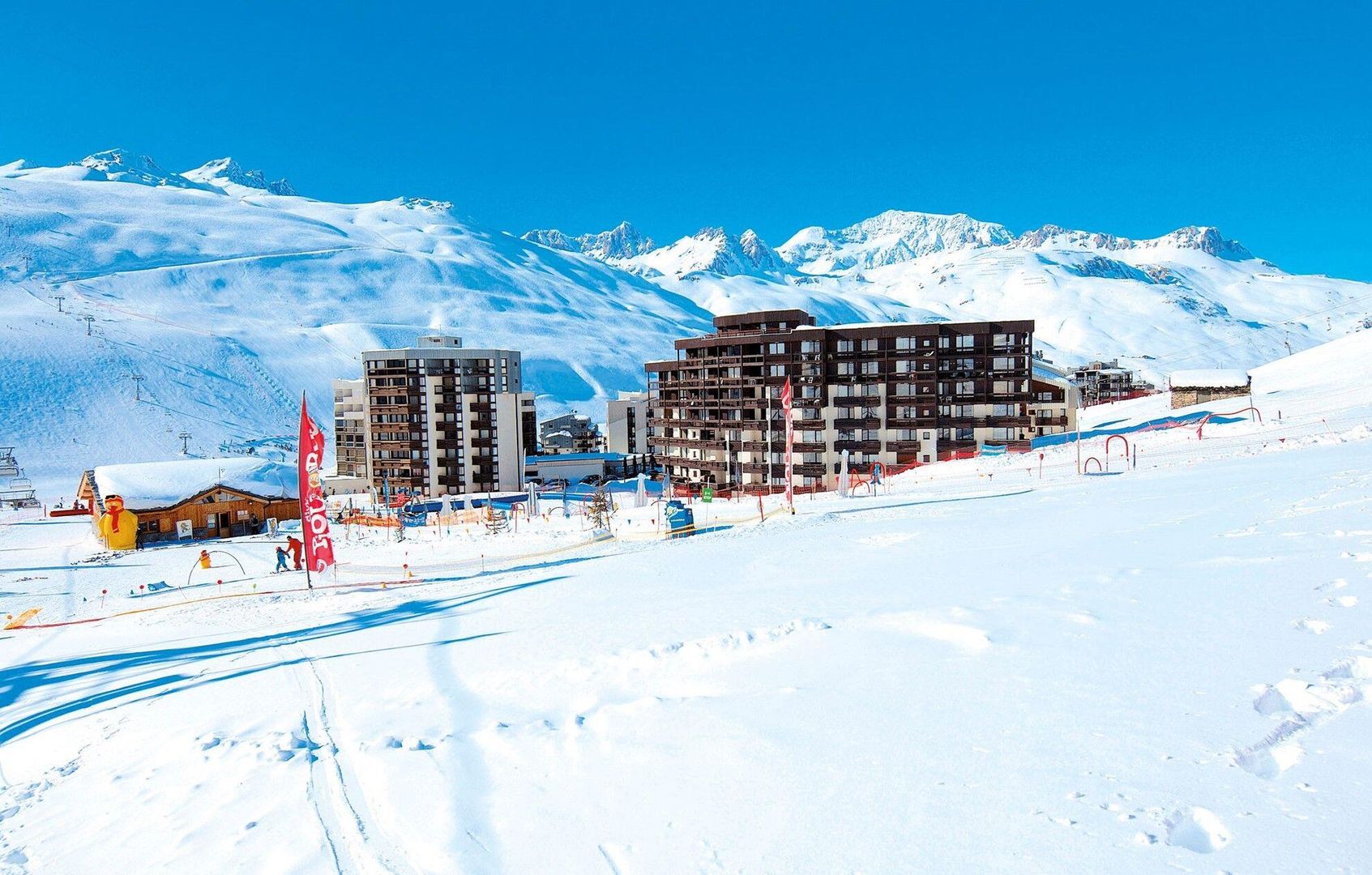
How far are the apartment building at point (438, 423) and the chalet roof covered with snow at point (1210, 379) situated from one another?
5700 centimetres

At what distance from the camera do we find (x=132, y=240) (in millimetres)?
196125

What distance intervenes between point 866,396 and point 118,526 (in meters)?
49.2

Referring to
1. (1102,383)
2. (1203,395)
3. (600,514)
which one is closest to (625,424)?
(600,514)

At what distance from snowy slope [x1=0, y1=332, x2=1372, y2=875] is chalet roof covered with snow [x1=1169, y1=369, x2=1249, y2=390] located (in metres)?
43.2

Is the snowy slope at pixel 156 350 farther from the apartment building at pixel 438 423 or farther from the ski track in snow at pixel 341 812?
the ski track in snow at pixel 341 812

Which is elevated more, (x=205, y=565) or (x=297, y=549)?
(x=297, y=549)

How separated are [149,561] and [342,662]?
111 feet

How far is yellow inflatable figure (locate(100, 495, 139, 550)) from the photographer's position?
44.6 metres

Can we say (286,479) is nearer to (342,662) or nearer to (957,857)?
(342,662)

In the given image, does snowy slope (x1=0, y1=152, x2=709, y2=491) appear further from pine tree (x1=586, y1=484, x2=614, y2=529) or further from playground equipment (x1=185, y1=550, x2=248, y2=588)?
pine tree (x1=586, y1=484, x2=614, y2=529)

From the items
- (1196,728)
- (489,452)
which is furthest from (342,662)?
(489,452)

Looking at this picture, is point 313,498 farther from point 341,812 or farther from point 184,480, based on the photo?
point 184,480

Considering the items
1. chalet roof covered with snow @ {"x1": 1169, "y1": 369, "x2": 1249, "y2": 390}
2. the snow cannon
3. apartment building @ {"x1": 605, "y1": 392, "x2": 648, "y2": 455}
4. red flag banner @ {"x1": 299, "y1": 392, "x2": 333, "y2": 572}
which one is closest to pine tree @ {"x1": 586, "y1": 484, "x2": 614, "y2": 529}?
the snow cannon

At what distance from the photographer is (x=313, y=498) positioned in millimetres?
21922
